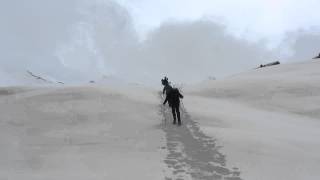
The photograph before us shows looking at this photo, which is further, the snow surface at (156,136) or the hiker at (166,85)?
the hiker at (166,85)

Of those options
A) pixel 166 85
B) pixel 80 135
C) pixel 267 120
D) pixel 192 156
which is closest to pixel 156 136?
pixel 80 135

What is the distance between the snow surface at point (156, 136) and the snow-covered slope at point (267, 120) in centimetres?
5

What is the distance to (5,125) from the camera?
97.2ft

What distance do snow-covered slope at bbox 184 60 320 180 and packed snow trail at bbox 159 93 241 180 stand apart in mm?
533

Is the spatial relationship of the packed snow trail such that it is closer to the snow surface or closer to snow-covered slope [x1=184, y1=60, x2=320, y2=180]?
the snow surface

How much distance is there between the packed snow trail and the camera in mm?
18984

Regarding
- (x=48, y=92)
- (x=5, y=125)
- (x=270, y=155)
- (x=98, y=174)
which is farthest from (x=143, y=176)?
(x=48, y=92)

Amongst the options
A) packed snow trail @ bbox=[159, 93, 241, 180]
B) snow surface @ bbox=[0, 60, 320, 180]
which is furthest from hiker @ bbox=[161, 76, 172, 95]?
packed snow trail @ bbox=[159, 93, 241, 180]

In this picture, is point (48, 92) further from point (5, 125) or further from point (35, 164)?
point (35, 164)

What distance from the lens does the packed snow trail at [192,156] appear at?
62.3 feet

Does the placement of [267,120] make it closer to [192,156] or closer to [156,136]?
[156,136]

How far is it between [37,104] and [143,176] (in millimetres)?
17569

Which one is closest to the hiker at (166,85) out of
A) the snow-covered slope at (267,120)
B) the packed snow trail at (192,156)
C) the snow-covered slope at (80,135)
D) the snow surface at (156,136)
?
the snow surface at (156,136)

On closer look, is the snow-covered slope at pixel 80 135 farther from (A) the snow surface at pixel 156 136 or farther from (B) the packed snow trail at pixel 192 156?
(B) the packed snow trail at pixel 192 156
